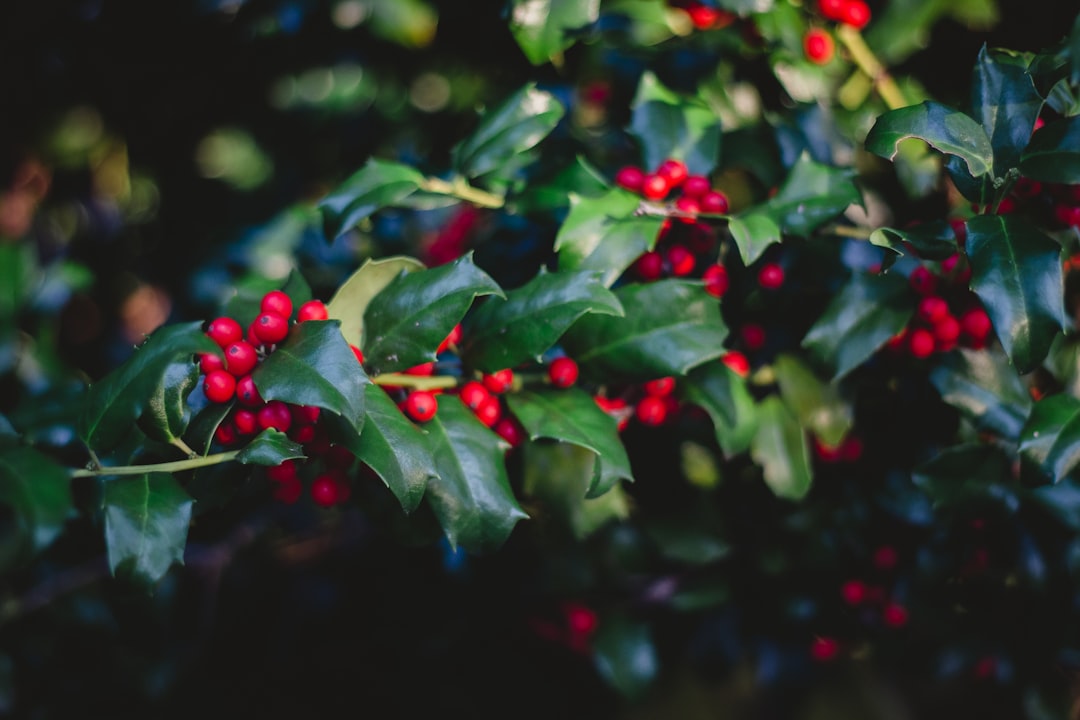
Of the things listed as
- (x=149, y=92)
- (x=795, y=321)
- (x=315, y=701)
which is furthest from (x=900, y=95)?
(x=315, y=701)

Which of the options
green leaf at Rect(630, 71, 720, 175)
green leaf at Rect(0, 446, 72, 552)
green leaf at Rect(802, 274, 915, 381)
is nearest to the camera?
green leaf at Rect(0, 446, 72, 552)

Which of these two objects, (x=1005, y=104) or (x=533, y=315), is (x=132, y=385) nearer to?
(x=533, y=315)

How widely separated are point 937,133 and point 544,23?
605 millimetres

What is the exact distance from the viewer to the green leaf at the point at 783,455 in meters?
1.18

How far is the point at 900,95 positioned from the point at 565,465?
3.12ft

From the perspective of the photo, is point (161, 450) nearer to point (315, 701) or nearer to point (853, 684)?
point (315, 701)

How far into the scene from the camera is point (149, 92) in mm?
2059

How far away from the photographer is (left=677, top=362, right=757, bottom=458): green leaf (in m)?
1.05

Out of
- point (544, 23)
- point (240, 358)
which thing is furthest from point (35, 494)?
point (544, 23)

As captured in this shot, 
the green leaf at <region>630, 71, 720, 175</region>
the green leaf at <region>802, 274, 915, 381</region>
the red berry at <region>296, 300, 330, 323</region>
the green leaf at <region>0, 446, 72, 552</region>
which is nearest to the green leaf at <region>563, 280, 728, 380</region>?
the green leaf at <region>802, 274, 915, 381</region>

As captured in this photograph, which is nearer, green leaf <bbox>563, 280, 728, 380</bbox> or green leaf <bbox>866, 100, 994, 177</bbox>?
green leaf <bbox>866, 100, 994, 177</bbox>

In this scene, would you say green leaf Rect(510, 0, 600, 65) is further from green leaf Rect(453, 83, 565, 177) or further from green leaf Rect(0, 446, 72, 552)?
green leaf Rect(0, 446, 72, 552)

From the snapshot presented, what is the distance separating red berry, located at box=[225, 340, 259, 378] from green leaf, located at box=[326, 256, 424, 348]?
15 cm

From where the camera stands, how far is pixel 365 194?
3.53 ft
